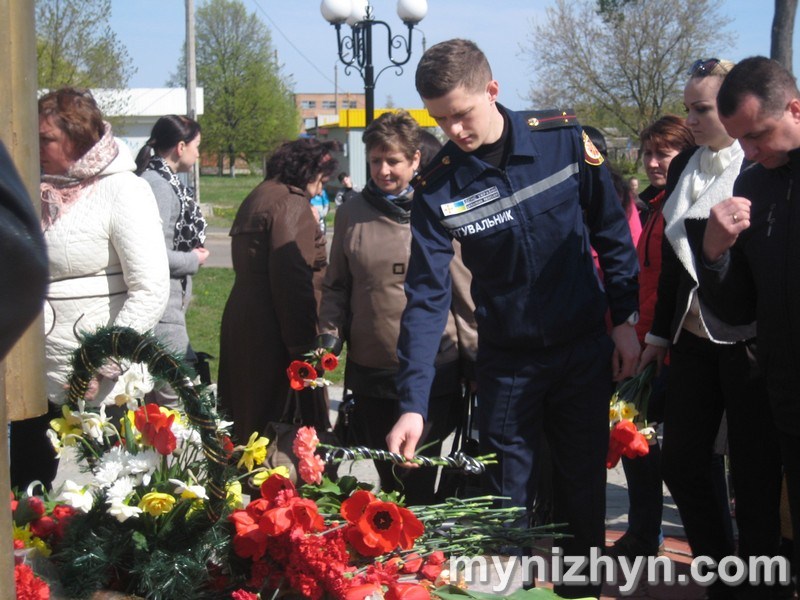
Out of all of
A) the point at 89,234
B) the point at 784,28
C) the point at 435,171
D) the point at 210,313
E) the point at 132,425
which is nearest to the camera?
the point at 132,425

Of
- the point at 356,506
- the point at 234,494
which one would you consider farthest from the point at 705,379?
the point at 234,494

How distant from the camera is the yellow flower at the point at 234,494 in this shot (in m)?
2.45

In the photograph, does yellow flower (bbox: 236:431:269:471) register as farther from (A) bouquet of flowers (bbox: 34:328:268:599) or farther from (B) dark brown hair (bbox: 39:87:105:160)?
(B) dark brown hair (bbox: 39:87:105:160)

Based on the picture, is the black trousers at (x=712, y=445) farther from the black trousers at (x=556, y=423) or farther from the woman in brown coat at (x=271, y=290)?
the woman in brown coat at (x=271, y=290)

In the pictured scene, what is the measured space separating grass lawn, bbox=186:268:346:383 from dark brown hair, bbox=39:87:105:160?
3.85m

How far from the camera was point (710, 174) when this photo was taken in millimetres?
3715

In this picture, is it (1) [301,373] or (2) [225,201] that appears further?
(2) [225,201]

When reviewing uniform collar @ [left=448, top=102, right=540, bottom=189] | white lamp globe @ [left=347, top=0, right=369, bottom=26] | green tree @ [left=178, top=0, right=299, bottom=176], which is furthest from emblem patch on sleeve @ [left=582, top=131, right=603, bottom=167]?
green tree @ [left=178, top=0, right=299, bottom=176]

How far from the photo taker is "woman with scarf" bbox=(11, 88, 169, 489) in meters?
3.62

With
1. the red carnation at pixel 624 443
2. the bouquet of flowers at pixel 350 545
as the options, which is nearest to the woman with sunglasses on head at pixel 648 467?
the red carnation at pixel 624 443

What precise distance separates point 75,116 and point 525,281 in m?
1.79

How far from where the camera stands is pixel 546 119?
3.24m

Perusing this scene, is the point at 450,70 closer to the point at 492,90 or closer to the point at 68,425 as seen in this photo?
the point at 492,90

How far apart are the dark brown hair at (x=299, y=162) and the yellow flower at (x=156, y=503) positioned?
9.13 ft
